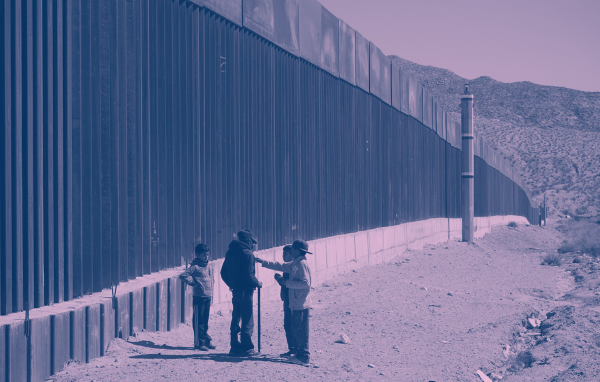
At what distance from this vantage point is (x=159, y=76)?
10703 mm

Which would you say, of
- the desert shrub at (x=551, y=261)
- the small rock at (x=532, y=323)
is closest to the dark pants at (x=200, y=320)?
the small rock at (x=532, y=323)

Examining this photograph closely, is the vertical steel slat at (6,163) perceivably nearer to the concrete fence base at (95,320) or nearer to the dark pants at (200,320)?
the concrete fence base at (95,320)

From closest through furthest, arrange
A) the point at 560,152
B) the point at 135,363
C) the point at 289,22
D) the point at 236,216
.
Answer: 1. the point at 135,363
2. the point at 236,216
3. the point at 289,22
4. the point at 560,152

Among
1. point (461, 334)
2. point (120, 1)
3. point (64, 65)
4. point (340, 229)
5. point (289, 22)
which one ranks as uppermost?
point (289, 22)

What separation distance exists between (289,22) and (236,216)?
15.9 feet

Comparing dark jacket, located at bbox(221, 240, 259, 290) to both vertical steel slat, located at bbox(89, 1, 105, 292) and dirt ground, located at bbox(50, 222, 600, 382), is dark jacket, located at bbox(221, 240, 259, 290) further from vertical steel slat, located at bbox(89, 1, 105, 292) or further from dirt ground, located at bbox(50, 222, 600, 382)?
vertical steel slat, located at bbox(89, 1, 105, 292)

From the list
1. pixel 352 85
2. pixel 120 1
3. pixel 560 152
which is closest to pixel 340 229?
pixel 352 85

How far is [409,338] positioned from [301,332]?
3327 millimetres

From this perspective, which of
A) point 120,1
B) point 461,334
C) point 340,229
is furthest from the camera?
point 340,229

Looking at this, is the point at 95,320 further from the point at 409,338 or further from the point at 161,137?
the point at 409,338

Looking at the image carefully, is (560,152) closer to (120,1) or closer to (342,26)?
(342,26)

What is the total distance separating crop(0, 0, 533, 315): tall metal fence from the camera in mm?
7617

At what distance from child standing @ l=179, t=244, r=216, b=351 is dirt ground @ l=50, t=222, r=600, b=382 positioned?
21cm

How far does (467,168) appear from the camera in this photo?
31156mm
